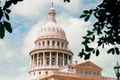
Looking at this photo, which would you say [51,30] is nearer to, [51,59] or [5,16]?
[51,59]

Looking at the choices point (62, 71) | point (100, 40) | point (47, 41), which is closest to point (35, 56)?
point (47, 41)

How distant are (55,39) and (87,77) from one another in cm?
1512

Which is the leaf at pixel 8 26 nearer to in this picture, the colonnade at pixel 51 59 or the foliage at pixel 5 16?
the foliage at pixel 5 16

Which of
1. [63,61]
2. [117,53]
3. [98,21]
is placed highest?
[63,61]

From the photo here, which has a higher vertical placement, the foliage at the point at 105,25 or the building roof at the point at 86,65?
the building roof at the point at 86,65

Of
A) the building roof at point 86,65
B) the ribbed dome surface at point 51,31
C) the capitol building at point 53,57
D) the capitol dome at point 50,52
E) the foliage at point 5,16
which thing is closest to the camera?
the foliage at point 5,16

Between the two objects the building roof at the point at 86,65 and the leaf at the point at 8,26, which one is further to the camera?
the building roof at the point at 86,65

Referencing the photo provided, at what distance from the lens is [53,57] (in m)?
108

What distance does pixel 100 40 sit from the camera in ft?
35.4

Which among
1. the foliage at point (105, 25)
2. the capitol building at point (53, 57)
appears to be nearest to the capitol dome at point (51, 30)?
the capitol building at point (53, 57)

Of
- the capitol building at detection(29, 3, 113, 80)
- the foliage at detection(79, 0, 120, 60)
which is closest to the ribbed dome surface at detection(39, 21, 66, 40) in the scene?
the capitol building at detection(29, 3, 113, 80)

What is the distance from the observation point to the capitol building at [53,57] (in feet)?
326

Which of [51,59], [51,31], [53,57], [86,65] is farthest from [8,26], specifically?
[51,31]

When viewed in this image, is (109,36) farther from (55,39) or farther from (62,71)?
(55,39)
